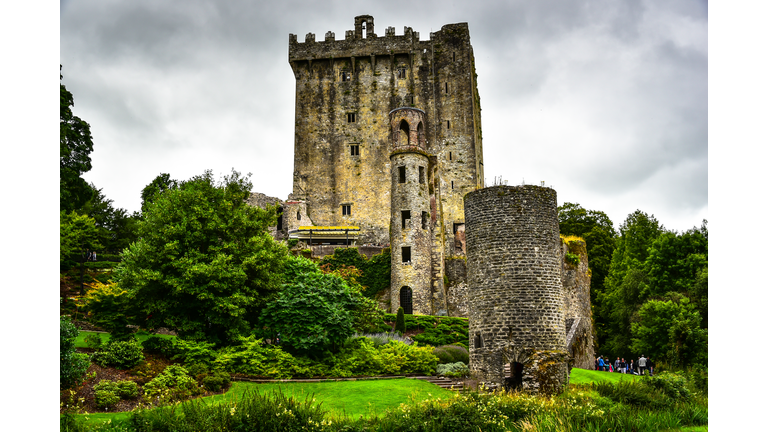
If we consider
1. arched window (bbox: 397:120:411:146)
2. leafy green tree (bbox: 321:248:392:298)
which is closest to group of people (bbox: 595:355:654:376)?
leafy green tree (bbox: 321:248:392:298)

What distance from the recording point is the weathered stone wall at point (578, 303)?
29.6 m

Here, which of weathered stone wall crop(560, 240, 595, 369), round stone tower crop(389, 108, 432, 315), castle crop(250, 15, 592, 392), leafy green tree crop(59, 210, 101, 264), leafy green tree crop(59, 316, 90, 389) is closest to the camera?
leafy green tree crop(59, 316, 90, 389)

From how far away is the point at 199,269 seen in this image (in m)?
20.3

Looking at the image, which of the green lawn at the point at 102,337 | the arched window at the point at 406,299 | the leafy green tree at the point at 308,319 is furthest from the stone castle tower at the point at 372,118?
the leafy green tree at the point at 308,319

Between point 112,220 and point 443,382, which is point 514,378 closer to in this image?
point 443,382

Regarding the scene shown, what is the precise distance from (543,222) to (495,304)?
3.09 meters

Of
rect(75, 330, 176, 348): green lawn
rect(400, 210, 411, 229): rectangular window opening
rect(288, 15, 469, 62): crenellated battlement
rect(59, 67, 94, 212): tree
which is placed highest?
rect(288, 15, 469, 62): crenellated battlement

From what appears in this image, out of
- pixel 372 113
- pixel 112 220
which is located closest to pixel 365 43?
pixel 372 113

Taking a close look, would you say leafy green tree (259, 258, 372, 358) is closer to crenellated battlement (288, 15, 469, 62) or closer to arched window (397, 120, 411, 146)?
arched window (397, 120, 411, 146)

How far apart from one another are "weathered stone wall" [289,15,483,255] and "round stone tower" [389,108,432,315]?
13670 millimetres

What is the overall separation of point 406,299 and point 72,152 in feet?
65.1

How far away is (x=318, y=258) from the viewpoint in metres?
38.5

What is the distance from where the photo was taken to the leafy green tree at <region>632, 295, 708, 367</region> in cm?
2673

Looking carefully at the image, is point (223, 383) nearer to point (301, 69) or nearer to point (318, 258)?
point (318, 258)
